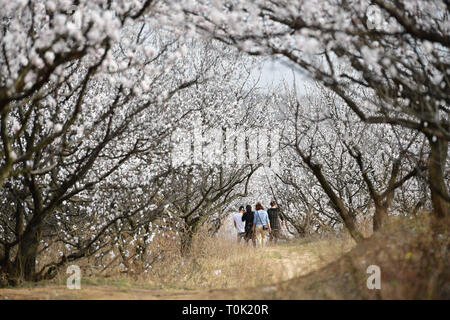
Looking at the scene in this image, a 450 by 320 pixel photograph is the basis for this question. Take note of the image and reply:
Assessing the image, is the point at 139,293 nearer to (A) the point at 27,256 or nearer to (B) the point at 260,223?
(A) the point at 27,256

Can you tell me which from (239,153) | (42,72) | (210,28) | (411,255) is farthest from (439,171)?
(239,153)

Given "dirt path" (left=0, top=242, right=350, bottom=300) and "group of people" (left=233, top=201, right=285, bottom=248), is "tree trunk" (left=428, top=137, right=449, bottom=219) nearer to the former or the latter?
"dirt path" (left=0, top=242, right=350, bottom=300)

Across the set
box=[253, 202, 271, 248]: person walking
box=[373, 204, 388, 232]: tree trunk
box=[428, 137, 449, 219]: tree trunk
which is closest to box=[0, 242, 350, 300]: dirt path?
box=[373, 204, 388, 232]: tree trunk

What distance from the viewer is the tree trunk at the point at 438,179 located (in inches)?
248

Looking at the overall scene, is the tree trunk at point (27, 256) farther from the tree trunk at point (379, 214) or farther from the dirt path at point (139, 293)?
the tree trunk at point (379, 214)

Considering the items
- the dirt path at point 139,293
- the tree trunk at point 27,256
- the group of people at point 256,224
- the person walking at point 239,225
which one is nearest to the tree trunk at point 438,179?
the dirt path at point 139,293

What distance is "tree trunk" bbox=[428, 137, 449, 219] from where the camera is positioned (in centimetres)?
630

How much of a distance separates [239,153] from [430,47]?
35.8 feet

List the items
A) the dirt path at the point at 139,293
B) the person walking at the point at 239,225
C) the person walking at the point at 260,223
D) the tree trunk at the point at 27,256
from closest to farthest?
1. the dirt path at the point at 139,293
2. the tree trunk at the point at 27,256
3. the person walking at the point at 260,223
4. the person walking at the point at 239,225

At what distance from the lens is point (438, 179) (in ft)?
21.4

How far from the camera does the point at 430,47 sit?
5.13 meters

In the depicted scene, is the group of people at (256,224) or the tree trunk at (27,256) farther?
the group of people at (256,224)

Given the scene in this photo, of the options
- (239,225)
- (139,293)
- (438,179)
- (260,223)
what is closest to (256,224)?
(260,223)
